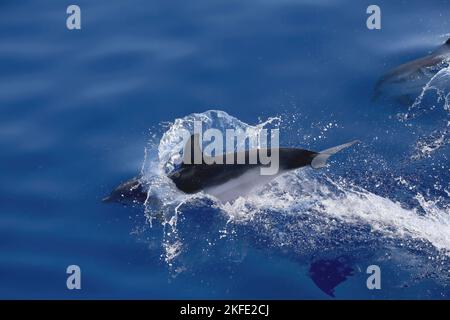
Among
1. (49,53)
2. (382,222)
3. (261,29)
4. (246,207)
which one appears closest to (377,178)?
(382,222)

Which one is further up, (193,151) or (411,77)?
(411,77)

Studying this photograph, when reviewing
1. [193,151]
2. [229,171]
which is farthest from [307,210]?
[193,151]

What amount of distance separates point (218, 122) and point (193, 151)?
1.79 m

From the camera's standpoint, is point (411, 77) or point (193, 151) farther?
point (411, 77)

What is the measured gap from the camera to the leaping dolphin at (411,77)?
11930 millimetres

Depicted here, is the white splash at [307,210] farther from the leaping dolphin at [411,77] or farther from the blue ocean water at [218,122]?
the leaping dolphin at [411,77]

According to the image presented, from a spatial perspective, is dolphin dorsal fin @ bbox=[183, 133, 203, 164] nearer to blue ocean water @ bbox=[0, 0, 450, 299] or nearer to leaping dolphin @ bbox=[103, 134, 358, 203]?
leaping dolphin @ bbox=[103, 134, 358, 203]

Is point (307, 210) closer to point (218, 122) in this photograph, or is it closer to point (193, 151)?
point (193, 151)

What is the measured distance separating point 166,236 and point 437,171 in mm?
3918

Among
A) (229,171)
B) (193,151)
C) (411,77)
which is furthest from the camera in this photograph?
(411,77)

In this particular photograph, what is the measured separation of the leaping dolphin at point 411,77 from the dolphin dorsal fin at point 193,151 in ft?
11.7

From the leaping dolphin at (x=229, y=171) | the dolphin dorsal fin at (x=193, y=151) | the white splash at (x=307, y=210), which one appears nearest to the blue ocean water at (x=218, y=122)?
the white splash at (x=307, y=210)

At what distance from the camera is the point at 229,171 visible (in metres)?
10.1

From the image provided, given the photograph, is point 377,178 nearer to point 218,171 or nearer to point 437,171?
point 437,171
